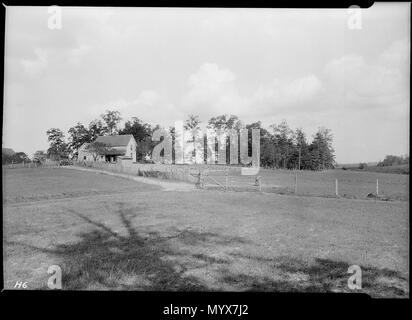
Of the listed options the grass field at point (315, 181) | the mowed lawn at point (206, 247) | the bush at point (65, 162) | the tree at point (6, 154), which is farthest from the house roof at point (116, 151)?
the tree at point (6, 154)

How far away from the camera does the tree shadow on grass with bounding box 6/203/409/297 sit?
13.1ft

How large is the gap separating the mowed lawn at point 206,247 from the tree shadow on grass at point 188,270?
2cm

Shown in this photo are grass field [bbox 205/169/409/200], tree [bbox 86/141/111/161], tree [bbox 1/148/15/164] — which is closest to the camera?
tree [bbox 1/148/15/164]

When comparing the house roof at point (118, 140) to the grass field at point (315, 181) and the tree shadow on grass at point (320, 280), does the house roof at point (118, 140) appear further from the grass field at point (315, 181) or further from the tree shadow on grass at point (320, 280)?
the tree shadow on grass at point (320, 280)

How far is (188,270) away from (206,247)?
124 centimetres

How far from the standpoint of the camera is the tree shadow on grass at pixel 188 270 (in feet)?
13.1

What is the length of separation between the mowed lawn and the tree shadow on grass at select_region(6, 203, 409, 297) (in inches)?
0.6

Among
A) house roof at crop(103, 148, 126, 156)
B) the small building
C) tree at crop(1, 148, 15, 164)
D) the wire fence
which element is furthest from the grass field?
house roof at crop(103, 148, 126, 156)

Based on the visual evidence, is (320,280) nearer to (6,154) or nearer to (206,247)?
(206,247)

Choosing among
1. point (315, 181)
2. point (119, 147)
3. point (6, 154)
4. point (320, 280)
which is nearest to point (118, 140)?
point (119, 147)

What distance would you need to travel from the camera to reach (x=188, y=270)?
4.61m

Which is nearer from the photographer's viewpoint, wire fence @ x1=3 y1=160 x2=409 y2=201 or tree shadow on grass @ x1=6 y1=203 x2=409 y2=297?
tree shadow on grass @ x1=6 y1=203 x2=409 y2=297

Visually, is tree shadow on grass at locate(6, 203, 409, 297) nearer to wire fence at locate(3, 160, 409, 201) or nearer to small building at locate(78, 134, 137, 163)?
wire fence at locate(3, 160, 409, 201)
